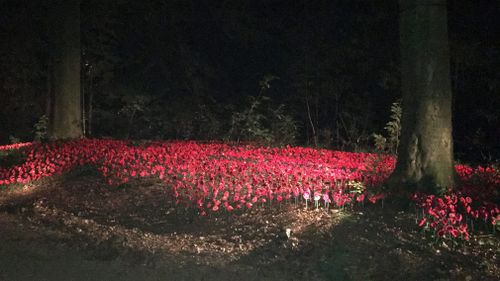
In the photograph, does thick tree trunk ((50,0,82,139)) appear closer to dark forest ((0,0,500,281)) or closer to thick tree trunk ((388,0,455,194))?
dark forest ((0,0,500,281))

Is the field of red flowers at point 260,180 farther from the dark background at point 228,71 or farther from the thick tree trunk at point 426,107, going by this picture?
the dark background at point 228,71

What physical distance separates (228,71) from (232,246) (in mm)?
18947

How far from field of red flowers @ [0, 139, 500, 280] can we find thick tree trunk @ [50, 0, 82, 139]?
50.9 inches

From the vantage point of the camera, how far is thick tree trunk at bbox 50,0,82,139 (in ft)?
44.9

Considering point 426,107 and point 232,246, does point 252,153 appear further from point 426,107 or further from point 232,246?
point 232,246

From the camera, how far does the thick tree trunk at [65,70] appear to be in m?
13.7

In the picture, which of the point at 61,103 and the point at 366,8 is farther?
the point at 366,8

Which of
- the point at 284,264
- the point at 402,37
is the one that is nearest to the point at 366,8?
the point at 402,37

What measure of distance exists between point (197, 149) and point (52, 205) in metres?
3.62

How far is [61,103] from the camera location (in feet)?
44.9

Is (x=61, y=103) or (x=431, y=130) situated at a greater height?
(x=61, y=103)

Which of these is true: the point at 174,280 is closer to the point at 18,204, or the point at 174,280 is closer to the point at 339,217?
the point at 339,217

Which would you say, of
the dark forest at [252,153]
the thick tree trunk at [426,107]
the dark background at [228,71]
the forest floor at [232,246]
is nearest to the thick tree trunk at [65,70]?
the dark forest at [252,153]

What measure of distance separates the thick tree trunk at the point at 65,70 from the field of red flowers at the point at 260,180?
129 centimetres
